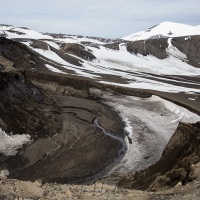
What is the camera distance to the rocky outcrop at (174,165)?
1453cm

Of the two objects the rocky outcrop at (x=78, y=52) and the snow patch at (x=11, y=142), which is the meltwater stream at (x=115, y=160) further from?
the rocky outcrop at (x=78, y=52)

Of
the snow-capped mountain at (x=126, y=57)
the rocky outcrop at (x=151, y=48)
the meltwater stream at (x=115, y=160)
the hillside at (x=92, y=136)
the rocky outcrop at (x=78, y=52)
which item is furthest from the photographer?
the rocky outcrop at (x=151, y=48)

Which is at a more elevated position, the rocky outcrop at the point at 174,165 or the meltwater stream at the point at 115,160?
the rocky outcrop at the point at 174,165

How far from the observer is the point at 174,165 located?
57.5 ft

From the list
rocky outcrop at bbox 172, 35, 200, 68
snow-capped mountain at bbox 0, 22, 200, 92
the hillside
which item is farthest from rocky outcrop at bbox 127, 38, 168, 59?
the hillside

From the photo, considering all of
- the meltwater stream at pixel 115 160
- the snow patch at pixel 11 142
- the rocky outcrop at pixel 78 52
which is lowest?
the meltwater stream at pixel 115 160

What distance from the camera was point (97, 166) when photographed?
81.8ft

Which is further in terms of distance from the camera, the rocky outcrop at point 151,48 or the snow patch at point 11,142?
the rocky outcrop at point 151,48

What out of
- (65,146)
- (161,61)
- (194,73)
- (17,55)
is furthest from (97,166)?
(161,61)

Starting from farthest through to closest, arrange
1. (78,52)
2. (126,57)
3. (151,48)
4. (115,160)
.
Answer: (151,48), (126,57), (78,52), (115,160)

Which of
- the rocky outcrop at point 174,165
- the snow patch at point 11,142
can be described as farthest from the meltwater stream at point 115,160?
the snow patch at point 11,142

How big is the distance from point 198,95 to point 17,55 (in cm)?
2874

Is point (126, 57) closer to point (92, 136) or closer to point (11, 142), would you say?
point (92, 136)

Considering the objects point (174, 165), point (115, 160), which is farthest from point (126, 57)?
point (174, 165)
